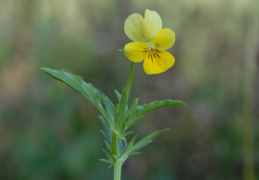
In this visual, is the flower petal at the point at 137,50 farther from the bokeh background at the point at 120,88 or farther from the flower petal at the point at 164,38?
the bokeh background at the point at 120,88

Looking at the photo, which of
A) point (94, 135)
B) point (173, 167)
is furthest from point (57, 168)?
point (173, 167)

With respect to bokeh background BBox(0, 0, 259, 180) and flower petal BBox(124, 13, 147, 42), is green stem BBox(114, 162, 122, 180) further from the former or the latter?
bokeh background BBox(0, 0, 259, 180)

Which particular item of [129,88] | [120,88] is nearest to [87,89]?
[129,88]

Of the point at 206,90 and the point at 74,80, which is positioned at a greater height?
the point at 206,90

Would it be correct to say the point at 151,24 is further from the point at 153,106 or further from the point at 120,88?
the point at 120,88

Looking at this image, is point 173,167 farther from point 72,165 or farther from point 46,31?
point 46,31

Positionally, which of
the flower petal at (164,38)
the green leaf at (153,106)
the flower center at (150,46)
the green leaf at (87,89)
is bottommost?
the green leaf at (153,106)

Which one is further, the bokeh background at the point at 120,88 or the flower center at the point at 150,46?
the bokeh background at the point at 120,88

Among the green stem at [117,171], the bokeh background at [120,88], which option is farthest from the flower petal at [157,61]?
the bokeh background at [120,88]
